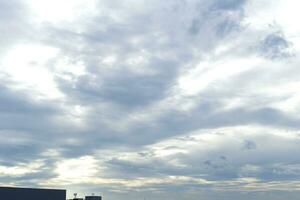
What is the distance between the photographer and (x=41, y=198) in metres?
137

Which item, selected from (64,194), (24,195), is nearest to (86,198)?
(64,194)

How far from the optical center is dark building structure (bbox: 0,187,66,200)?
13075 cm

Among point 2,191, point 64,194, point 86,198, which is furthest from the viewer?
point 86,198

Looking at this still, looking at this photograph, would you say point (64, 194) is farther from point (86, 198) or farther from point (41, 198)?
point (86, 198)

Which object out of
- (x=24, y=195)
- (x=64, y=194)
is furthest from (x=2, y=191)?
(x=64, y=194)

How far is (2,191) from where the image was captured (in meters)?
130

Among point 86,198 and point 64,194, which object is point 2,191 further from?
point 86,198

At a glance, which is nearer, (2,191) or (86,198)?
(2,191)

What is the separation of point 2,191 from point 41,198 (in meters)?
13.0

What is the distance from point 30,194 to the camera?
135375 mm

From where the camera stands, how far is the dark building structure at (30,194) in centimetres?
13075

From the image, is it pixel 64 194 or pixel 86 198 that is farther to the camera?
pixel 86 198

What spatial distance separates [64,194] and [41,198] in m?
8.55

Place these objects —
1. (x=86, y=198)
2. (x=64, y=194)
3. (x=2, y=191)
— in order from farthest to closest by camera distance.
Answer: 1. (x=86, y=198)
2. (x=64, y=194)
3. (x=2, y=191)
